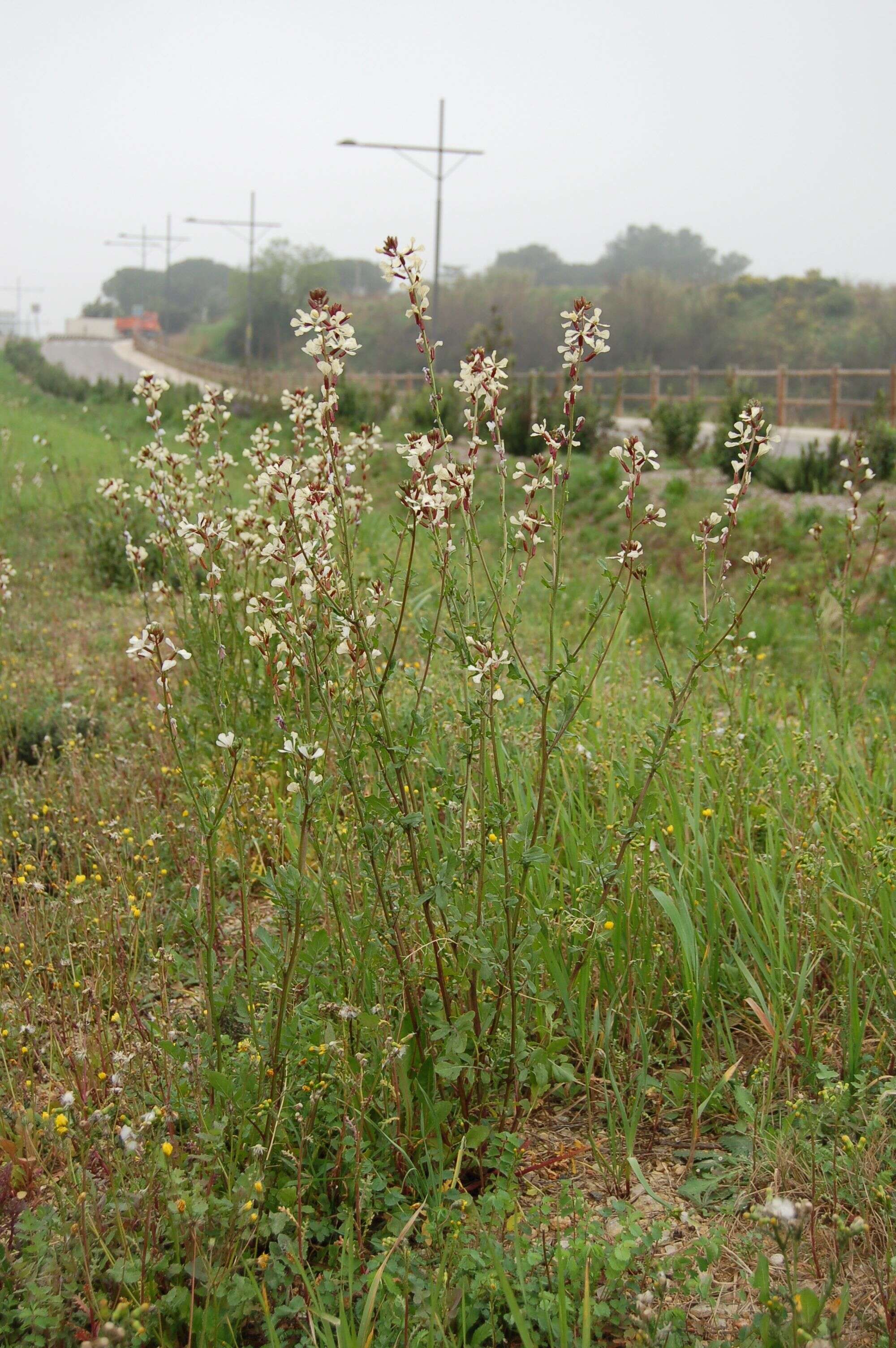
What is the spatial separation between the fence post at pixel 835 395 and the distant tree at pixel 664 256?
77039 mm

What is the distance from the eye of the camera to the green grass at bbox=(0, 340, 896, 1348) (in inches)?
73.4

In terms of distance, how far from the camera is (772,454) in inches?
553

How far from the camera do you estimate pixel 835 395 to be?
20453 millimetres

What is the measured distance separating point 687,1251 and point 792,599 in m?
8.25

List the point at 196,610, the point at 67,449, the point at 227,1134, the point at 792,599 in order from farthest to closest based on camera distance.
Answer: the point at 67,449 → the point at 792,599 → the point at 196,610 → the point at 227,1134

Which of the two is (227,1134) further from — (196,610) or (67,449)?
(67,449)

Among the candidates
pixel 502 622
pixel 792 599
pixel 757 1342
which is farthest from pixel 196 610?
→ pixel 792 599

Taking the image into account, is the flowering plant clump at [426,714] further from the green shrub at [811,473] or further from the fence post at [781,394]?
the fence post at [781,394]

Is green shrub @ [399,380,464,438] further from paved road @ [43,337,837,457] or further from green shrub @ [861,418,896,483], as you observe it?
green shrub @ [861,418,896,483]

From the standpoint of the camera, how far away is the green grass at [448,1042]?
186 cm

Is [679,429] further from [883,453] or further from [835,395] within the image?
[835,395]

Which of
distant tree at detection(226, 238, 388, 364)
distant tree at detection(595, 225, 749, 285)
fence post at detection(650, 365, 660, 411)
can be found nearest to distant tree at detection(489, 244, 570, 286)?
distant tree at detection(595, 225, 749, 285)

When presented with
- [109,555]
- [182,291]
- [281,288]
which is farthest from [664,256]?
[109,555]

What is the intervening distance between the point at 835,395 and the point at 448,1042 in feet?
68.4
